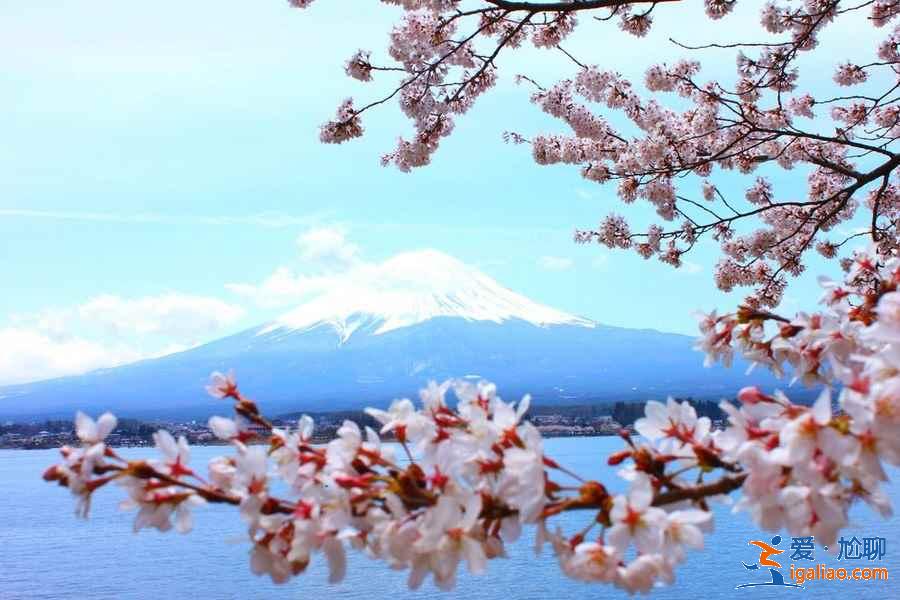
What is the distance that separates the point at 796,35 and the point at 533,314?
12191cm

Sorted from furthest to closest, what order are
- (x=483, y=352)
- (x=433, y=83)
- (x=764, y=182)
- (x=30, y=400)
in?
(x=30, y=400)
(x=483, y=352)
(x=764, y=182)
(x=433, y=83)

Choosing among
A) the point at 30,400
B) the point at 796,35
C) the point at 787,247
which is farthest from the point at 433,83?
the point at 30,400

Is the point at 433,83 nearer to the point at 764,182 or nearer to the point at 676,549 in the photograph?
the point at 764,182

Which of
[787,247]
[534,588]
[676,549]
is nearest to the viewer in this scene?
[676,549]

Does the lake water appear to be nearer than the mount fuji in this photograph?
Yes

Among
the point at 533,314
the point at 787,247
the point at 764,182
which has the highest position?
the point at 533,314

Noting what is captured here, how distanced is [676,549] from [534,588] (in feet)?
113

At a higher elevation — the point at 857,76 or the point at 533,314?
the point at 533,314

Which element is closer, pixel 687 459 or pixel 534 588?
pixel 687 459

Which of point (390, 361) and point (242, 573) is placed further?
point (390, 361)

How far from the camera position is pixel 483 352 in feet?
392

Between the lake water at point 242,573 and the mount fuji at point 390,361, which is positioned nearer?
the lake water at point 242,573

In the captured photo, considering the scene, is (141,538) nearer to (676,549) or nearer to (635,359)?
(676,549)

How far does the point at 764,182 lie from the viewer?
276 inches
